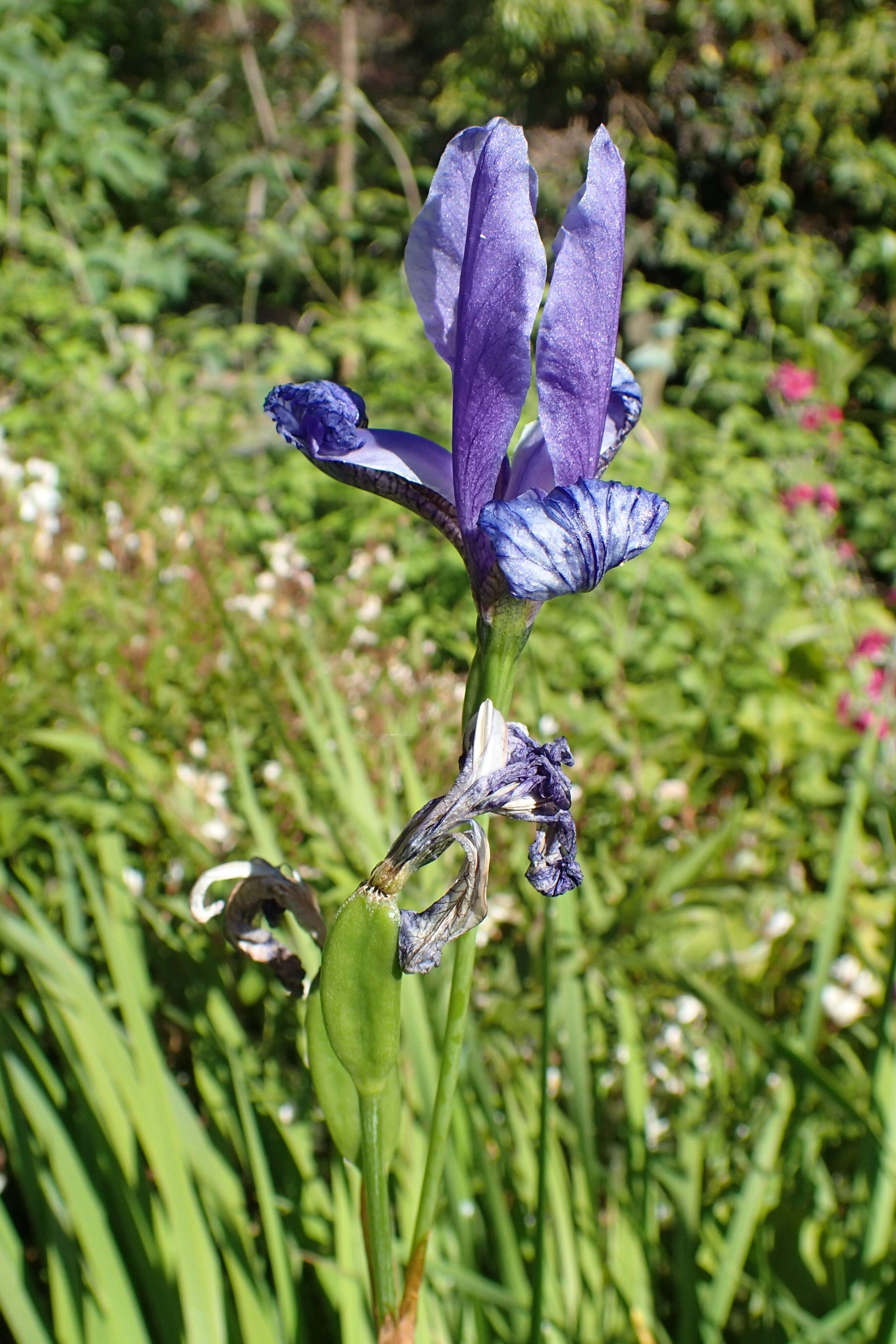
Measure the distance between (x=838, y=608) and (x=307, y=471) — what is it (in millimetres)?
1679

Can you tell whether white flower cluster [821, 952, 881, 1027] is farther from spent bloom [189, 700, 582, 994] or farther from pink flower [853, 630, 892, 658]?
spent bloom [189, 700, 582, 994]

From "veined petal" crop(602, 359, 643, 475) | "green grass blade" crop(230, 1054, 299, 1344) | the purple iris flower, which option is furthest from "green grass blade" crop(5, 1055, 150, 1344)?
"veined petal" crop(602, 359, 643, 475)

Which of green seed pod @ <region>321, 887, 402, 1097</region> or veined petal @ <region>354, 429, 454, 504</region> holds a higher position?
veined petal @ <region>354, 429, 454, 504</region>

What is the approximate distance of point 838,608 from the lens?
2.45 m

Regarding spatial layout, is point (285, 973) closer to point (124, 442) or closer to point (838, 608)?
point (838, 608)

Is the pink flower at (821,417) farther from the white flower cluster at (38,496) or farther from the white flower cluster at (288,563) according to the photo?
the white flower cluster at (38,496)

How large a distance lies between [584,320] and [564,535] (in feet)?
0.45

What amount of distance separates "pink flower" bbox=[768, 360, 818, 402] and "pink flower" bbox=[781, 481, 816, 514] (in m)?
0.39

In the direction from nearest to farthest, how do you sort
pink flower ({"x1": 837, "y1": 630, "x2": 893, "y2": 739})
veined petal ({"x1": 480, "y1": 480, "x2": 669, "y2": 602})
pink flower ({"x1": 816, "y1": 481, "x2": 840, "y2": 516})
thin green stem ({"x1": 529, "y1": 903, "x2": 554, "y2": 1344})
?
veined petal ({"x1": 480, "y1": 480, "x2": 669, "y2": 602}) < thin green stem ({"x1": 529, "y1": 903, "x2": 554, "y2": 1344}) < pink flower ({"x1": 837, "y1": 630, "x2": 893, "y2": 739}) < pink flower ({"x1": 816, "y1": 481, "x2": 840, "y2": 516})

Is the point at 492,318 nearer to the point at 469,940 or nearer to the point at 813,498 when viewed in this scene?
the point at 469,940

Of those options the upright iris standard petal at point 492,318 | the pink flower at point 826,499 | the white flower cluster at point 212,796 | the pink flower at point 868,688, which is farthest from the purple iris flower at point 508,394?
the pink flower at point 826,499

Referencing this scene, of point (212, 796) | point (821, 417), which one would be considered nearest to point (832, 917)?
point (212, 796)

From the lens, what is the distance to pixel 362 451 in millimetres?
631

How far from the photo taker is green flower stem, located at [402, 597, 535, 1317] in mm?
590
